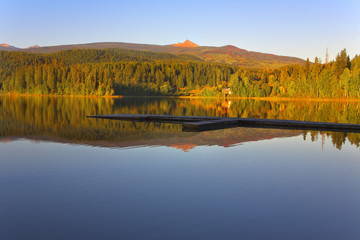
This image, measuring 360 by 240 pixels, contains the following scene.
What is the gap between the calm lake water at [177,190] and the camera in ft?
21.9

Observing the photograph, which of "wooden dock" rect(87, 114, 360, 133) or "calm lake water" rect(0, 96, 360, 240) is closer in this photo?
"calm lake water" rect(0, 96, 360, 240)

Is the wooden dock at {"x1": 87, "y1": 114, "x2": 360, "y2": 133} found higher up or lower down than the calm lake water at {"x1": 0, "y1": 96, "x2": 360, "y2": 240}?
higher up

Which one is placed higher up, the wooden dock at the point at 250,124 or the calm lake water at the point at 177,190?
the wooden dock at the point at 250,124

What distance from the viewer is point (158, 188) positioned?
9148 mm

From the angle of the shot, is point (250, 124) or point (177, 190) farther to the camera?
point (250, 124)

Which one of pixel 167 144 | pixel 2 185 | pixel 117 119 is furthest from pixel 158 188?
pixel 117 119

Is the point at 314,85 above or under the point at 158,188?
above

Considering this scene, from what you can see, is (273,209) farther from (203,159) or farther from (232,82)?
(232,82)

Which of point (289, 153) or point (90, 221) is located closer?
point (90, 221)

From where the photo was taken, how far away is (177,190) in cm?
900

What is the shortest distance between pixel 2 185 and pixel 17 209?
87.5 inches

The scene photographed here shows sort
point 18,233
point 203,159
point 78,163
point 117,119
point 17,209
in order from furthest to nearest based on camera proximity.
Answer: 1. point 117,119
2. point 203,159
3. point 78,163
4. point 17,209
5. point 18,233

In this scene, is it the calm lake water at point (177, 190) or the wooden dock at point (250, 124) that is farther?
the wooden dock at point (250, 124)

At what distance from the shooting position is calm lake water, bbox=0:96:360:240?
6672mm
